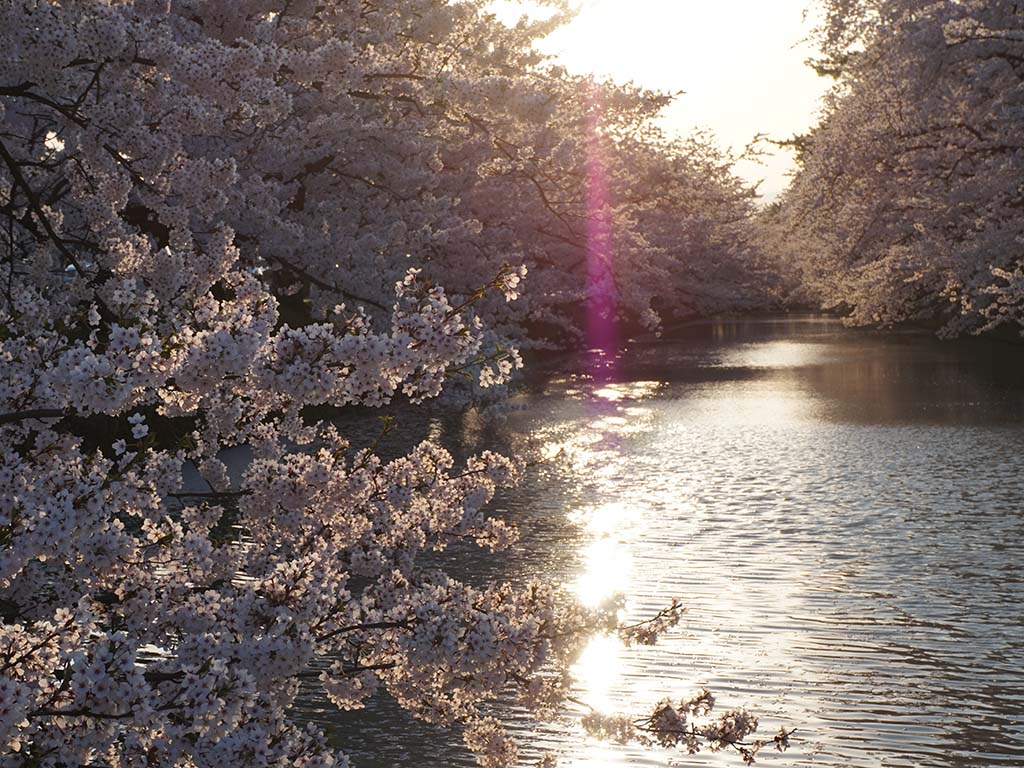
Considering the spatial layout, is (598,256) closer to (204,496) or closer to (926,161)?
(204,496)

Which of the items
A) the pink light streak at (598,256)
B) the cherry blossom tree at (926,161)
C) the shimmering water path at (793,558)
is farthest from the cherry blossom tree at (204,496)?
the cherry blossom tree at (926,161)

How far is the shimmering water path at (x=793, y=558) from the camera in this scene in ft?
26.1

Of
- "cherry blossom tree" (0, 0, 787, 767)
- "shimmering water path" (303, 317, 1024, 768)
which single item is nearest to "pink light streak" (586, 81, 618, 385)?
"shimmering water path" (303, 317, 1024, 768)

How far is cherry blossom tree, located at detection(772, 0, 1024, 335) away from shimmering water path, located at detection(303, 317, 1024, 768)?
5.71 m

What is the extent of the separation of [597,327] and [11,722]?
167 ft

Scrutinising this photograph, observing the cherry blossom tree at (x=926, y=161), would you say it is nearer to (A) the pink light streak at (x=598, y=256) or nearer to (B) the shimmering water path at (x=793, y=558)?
(B) the shimmering water path at (x=793, y=558)

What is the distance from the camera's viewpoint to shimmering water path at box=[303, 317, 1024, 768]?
26.1 ft

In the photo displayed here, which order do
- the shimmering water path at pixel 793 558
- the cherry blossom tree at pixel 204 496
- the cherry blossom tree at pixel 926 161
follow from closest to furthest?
1. the cherry blossom tree at pixel 204 496
2. the shimmering water path at pixel 793 558
3. the cherry blossom tree at pixel 926 161

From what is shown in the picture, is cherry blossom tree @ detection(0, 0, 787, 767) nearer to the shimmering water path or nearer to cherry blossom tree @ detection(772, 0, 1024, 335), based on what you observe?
the shimmering water path

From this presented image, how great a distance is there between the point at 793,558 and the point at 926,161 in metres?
24.6

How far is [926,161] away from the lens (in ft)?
114

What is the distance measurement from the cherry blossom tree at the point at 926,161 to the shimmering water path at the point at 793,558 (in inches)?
225

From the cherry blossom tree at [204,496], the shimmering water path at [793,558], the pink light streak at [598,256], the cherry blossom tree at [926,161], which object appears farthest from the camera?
the cherry blossom tree at [926,161]

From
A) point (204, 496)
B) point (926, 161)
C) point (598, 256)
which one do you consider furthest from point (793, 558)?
point (926, 161)
